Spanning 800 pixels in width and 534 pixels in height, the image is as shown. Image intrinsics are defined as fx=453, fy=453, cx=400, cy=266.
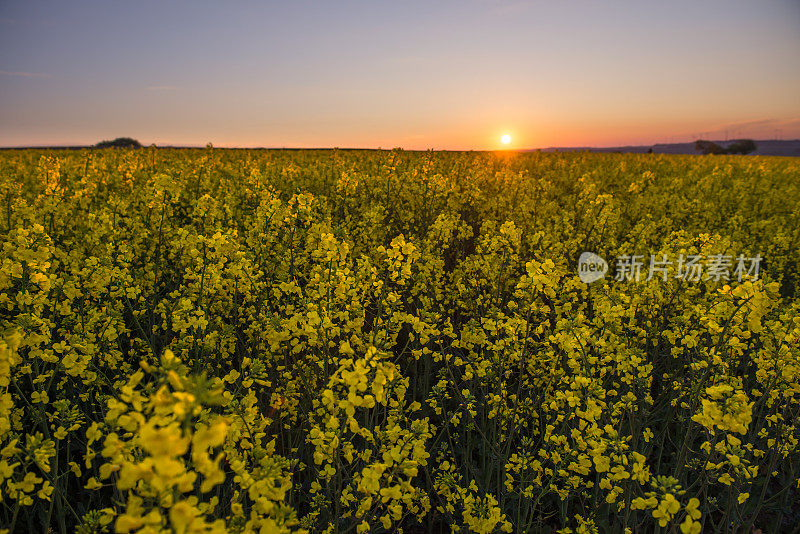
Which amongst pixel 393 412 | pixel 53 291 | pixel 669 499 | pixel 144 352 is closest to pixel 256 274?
pixel 144 352

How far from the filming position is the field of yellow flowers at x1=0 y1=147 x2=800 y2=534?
1.84 meters

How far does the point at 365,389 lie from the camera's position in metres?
1.79

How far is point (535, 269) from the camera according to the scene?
2.82m

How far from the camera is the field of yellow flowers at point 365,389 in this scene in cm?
184

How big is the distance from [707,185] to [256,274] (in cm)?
1027

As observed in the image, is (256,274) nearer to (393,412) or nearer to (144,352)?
(144,352)
